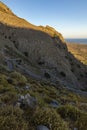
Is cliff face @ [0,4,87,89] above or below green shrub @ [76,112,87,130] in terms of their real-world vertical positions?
below

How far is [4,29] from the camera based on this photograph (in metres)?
76.8

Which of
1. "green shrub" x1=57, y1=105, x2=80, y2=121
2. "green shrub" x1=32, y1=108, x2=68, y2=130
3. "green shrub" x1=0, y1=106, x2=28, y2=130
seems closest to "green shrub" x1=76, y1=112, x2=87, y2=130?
"green shrub" x1=57, y1=105, x2=80, y2=121

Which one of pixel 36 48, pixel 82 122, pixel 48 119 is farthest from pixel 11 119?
pixel 36 48

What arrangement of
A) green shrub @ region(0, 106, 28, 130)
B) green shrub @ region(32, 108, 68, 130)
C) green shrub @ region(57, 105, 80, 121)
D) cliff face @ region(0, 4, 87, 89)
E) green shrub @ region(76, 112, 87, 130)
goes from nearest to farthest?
green shrub @ region(0, 106, 28, 130)
green shrub @ region(32, 108, 68, 130)
green shrub @ region(76, 112, 87, 130)
green shrub @ region(57, 105, 80, 121)
cliff face @ region(0, 4, 87, 89)

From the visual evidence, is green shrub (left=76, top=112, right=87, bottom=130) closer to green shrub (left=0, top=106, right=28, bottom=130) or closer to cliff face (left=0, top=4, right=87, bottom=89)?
green shrub (left=0, top=106, right=28, bottom=130)

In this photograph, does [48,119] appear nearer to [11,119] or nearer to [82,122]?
[11,119]

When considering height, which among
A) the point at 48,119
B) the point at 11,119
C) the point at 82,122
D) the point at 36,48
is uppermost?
the point at 11,119

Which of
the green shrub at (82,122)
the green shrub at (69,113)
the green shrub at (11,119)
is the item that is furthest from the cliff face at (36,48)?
the green shrub at (11,119)

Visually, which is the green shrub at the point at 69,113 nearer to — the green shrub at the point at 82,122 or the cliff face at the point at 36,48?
the green shrub at the point at 82,122

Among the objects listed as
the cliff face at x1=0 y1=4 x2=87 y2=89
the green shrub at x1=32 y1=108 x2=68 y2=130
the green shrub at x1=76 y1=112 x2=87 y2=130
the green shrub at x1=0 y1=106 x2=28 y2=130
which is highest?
the green shrub at x1=0 y1=106 x2=28 y2=130

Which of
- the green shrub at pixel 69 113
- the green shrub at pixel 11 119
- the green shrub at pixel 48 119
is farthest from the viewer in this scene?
the green shrub at pixel 69 113

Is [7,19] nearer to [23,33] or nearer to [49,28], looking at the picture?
[23,33]

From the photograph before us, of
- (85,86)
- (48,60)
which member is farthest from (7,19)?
(85,86)

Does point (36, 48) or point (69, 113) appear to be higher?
point (69, 113)
